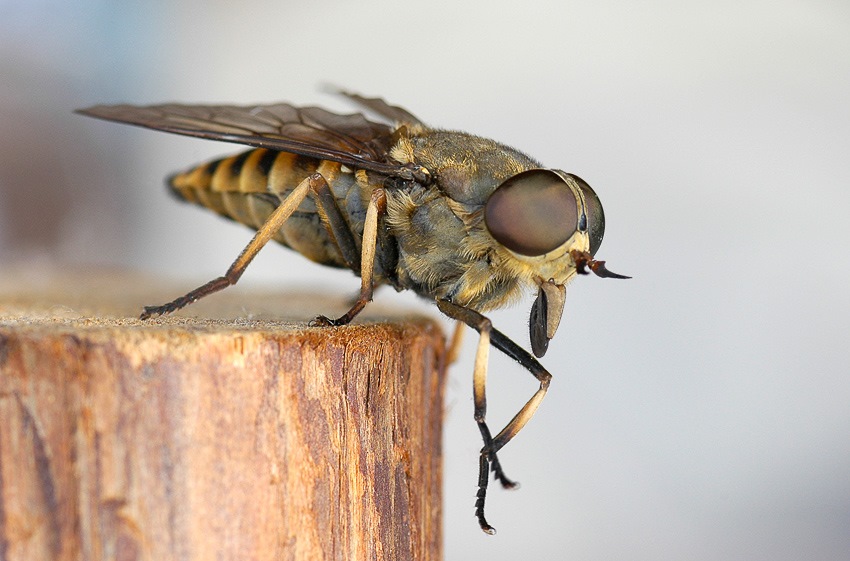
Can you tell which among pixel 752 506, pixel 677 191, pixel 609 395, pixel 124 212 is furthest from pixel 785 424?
pixel 124 212

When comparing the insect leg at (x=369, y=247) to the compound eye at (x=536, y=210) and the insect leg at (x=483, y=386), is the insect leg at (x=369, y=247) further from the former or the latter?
the compound eye at (x=536, y=210)

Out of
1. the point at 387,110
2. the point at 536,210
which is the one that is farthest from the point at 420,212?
the point at 387,110

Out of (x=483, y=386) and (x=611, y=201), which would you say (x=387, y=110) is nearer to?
(x=483, y=386)

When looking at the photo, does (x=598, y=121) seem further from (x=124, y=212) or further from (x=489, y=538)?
(x=124, y=212)

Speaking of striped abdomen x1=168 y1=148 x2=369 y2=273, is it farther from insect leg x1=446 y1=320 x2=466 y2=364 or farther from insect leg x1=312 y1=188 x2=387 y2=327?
insect leg x1=446 y1=320 x2=466 y2=364

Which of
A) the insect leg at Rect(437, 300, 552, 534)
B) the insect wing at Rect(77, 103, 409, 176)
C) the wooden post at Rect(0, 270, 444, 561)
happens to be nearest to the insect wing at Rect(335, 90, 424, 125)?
the insect wing at Rect(77, 103, 409, 176)

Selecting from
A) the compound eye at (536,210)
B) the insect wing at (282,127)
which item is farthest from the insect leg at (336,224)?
the compound eye at (536,210)

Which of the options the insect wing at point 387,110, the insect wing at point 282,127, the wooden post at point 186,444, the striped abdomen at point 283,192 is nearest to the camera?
the wooden post at point 186,444
